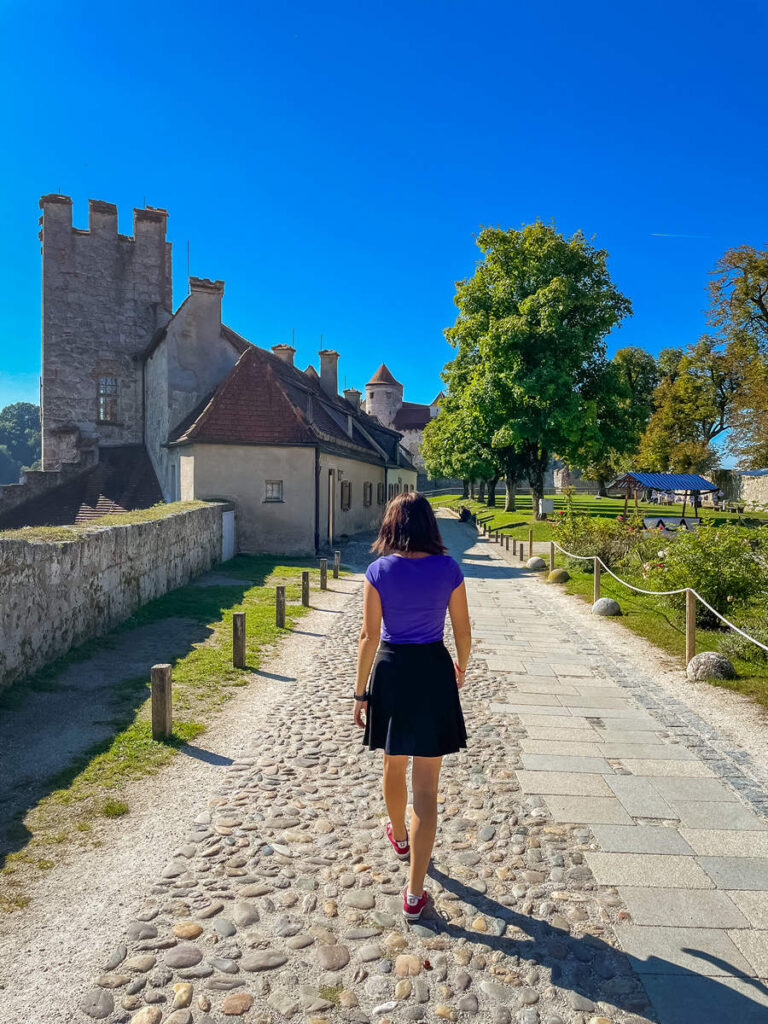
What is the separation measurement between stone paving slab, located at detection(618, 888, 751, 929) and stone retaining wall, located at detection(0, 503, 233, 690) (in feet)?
20.4

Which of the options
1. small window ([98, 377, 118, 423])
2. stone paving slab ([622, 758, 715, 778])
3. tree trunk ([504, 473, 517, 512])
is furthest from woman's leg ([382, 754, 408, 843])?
tree trunk ([504, 473, 517, 512])

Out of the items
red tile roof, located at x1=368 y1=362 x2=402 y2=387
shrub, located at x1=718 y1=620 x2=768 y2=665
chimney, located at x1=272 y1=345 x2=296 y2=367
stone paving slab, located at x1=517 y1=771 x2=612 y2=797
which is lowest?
stone paving slab, located at x1=517 y1=771 x2=612 y2=797

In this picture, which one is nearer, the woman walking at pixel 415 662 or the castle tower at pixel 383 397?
the woman walking at pixel 415 662

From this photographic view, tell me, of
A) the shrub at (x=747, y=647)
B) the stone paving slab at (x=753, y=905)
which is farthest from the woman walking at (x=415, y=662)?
the shrub at (x=747, y=647)

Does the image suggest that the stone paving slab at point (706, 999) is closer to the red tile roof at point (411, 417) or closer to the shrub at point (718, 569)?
the shrub at point (718, 569)

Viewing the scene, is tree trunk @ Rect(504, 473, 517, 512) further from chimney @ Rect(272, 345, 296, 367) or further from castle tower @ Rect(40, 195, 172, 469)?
castle tower @ Rect(40, 195, 172, 469)

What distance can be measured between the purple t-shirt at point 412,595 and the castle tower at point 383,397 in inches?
3396

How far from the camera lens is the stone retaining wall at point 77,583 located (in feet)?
23.7

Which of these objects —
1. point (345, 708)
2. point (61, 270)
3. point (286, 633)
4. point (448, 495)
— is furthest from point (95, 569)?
point (448, 495)

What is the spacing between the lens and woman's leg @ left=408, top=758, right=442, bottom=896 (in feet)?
11.8

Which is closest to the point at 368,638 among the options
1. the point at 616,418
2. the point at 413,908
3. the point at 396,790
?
the point at 396,790

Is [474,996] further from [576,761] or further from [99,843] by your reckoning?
[576,761]

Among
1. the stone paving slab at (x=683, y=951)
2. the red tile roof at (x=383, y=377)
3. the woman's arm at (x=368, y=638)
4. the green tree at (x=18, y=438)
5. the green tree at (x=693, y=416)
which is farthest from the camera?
the green tree at (x=18, y=438)

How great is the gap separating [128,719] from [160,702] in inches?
27.3
